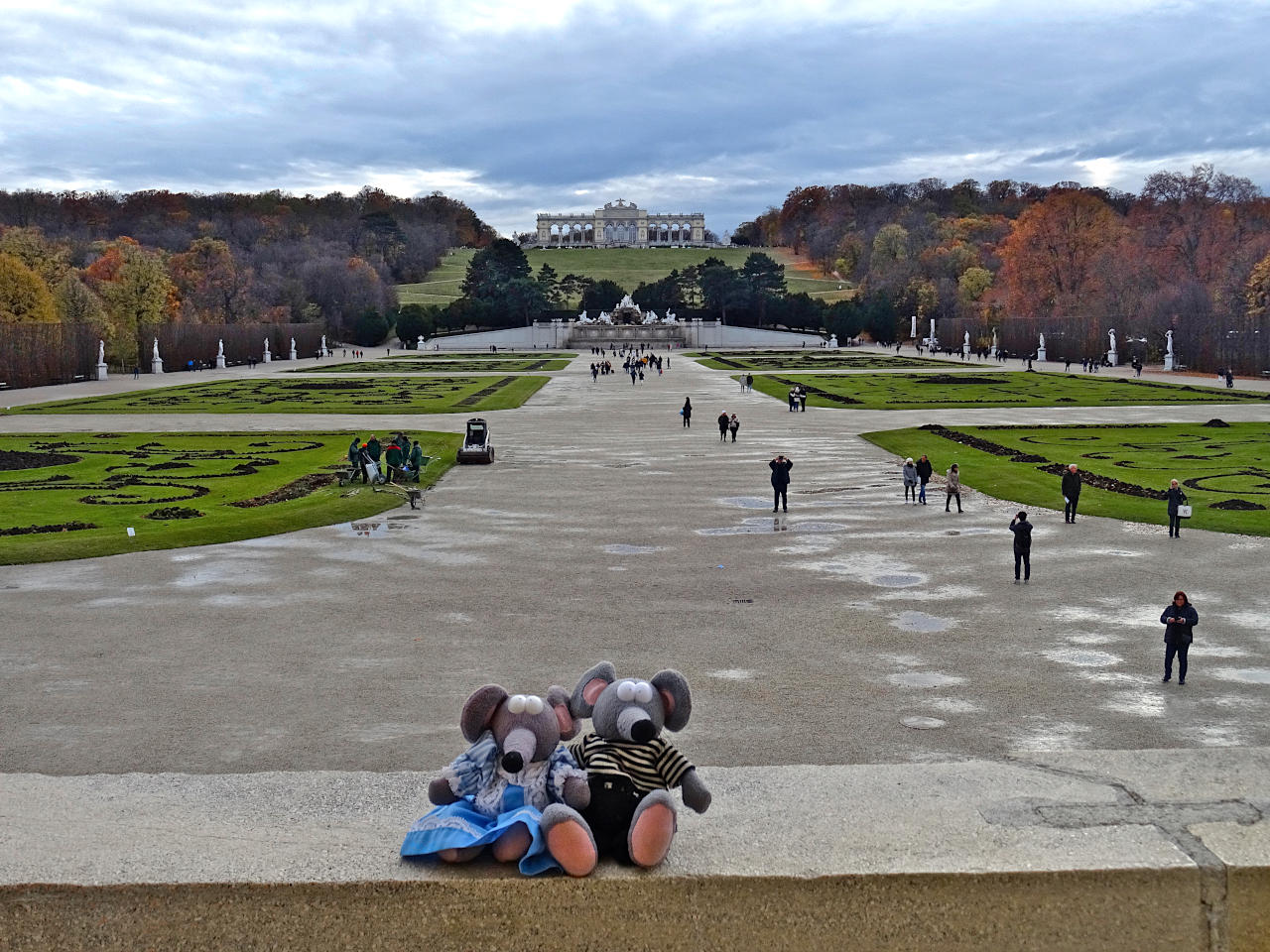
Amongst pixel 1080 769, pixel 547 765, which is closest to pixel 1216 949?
pixel 1080 769

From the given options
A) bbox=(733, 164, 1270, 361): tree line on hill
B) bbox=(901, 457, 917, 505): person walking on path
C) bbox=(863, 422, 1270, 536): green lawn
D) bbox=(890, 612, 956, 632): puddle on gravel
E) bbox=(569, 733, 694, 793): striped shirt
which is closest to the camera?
bbox=(569, 733, 694, 793): striped shirt

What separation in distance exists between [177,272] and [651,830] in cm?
14127

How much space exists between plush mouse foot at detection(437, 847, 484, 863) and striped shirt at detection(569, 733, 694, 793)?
0.73 meters

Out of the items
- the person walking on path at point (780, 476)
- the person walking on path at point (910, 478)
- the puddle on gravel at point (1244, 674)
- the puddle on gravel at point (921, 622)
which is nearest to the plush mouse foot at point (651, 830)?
the puddle on gravel at point (1244, 674)

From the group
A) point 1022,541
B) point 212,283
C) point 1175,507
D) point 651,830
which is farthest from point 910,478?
point 212,283

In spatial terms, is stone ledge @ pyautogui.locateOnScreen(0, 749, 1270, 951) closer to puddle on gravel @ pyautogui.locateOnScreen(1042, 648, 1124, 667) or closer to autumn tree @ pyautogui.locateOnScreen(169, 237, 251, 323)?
puddle on gravel @ pyautogui.locateOnScreen(1042, 648, 1124, 667)

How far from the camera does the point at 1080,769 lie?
8.45m

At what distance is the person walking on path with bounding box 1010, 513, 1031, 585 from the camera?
17.9 meters

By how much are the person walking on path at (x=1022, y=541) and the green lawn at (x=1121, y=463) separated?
559 cm

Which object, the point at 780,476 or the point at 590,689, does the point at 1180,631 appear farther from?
the point at 780,476

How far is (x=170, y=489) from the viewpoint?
94.2ft

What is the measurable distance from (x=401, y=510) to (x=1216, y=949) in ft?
67.1

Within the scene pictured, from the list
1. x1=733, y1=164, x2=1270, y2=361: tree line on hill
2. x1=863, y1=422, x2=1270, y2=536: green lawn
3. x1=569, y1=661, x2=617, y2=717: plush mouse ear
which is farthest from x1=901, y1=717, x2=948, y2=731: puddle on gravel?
x1=733, y1=164, x2=1270, y2=361: tree line on hill

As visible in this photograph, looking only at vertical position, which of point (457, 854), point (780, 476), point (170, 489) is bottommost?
point (170, 489)
